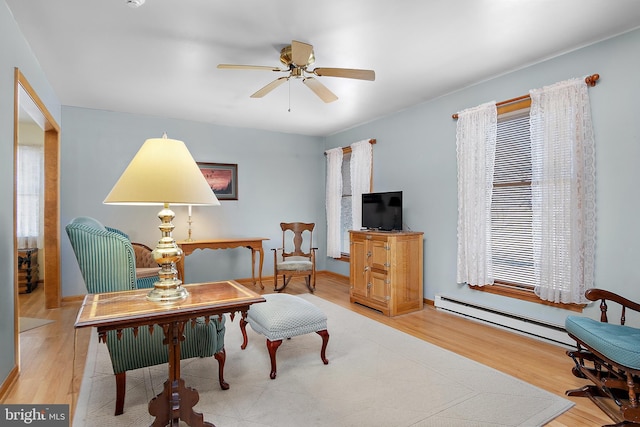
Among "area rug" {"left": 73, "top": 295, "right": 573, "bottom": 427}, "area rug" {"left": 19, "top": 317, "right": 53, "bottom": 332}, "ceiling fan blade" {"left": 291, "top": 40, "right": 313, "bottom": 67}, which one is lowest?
"area rug" {"left": 19, "top": 317, "right": 53, "bottom": 332}

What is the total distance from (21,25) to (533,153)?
4.31 meters

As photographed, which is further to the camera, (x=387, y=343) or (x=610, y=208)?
(x=387, y=343)

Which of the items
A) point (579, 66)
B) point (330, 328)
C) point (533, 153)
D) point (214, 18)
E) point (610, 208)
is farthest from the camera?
point (330, 328)

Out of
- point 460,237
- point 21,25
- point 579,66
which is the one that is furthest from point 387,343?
point 21,25

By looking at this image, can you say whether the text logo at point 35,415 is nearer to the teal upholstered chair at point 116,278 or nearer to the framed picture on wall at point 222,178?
the teal upholstered chair at point 116,278

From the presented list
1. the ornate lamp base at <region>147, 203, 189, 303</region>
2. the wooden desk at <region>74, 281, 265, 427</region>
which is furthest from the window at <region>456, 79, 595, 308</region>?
the ornate lamp base at <region>147, 203, 189, 303</region>

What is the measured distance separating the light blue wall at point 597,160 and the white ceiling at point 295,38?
0.17 metres

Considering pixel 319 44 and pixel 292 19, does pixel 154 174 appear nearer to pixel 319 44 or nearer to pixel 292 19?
pixel 292 19

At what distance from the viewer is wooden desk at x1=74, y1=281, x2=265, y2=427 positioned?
4.89 ft

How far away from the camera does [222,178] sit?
5516 mm

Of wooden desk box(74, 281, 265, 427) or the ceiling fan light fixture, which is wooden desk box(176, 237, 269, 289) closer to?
wooden desk box(74, 281, 265, 427)

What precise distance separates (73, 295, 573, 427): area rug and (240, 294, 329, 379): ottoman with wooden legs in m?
0.23

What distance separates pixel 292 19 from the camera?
2449 millimetres

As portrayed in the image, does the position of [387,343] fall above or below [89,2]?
below
